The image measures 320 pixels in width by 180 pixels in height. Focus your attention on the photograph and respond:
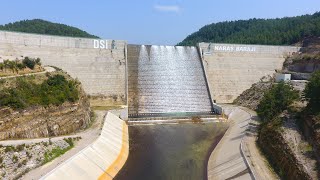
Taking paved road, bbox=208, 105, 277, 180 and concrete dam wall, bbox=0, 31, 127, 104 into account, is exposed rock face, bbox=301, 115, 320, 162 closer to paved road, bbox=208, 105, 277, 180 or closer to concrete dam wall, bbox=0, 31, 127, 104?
paved road, bbox=208, 105, 277, 180

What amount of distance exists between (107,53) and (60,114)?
27771 millimetres

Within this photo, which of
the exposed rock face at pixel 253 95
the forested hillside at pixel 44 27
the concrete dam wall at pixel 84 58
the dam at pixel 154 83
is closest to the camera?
the dam at pixel 154 83

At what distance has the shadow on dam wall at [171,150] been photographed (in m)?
33.1

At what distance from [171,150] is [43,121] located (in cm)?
1471

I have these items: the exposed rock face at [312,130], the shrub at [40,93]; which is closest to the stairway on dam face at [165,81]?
the shrub at [40,93]

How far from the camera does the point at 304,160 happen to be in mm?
27422

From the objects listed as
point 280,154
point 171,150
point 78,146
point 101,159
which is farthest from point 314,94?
point 78,146

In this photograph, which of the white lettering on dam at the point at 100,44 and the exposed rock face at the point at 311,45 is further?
the exposed rock face at the point at 311,45

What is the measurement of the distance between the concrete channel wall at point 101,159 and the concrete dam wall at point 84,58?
16396mm

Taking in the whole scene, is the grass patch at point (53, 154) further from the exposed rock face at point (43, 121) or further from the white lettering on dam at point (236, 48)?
the white lettering on dam at point (236, 48)

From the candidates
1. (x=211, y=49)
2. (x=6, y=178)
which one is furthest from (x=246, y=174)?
(x=211, y=49)

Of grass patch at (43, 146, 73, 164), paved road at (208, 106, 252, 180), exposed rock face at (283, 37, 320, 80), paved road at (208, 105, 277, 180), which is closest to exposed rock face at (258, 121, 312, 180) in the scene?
paved road at (208, 105, 277, 180)

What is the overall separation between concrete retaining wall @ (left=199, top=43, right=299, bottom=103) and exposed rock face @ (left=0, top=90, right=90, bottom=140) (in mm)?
31276

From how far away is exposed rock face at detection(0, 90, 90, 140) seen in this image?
31.8 metres
